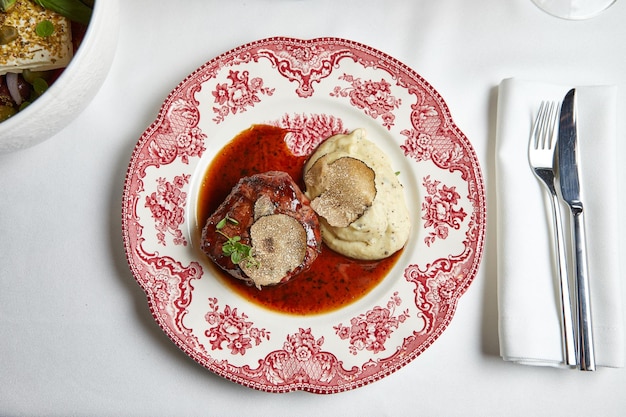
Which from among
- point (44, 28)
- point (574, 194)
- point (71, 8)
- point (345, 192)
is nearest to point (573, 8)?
point (574, 194)

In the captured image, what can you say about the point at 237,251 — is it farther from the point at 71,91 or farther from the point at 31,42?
the point at 31,42

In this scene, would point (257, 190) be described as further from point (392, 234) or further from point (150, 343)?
point (150, 343)

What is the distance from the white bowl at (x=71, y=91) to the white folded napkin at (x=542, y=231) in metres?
1.91

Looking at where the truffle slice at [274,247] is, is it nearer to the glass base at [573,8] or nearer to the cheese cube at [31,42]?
the cheese cube at [31,42]

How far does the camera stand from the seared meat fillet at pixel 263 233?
2564mm

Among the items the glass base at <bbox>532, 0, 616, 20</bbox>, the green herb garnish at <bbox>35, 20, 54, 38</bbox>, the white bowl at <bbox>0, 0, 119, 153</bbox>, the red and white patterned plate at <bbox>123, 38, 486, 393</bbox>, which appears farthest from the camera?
the glass base at <bbox>532, 0, 616, 20</bbox>

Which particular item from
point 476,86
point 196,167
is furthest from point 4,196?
point 476,86

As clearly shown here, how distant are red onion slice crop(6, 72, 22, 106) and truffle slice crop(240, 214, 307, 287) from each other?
1.18 metres

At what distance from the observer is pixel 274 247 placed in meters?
2.57

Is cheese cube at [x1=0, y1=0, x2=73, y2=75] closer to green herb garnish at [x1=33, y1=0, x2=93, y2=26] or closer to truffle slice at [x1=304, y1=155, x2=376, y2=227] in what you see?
green herb garnish at [x1=33, y1=0, x2=93, y2=26]

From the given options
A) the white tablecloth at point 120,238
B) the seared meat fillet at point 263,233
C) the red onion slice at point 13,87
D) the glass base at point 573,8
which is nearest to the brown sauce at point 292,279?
the seared meat fillet at point 263,233

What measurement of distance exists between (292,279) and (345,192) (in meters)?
0.50

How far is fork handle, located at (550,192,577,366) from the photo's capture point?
2695 millimetres

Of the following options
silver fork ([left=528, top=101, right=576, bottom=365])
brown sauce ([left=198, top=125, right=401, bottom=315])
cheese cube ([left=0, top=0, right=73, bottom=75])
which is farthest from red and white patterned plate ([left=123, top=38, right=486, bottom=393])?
cheese cube ([left=0, top=0, right=73, bottom=75])
